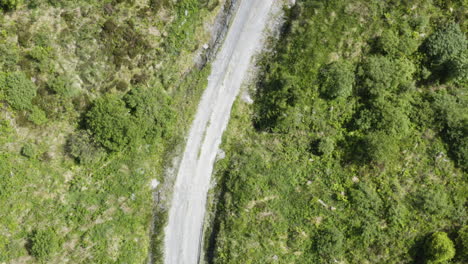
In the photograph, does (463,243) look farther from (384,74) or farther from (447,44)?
(447,44)

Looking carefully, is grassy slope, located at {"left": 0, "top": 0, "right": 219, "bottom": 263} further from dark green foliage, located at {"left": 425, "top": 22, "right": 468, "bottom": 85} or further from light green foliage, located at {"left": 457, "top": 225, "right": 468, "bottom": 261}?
light green foliage, located at {"left": 457, "top": 225, "right": 468, "bottom": 261}

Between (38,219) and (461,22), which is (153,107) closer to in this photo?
(38,219)

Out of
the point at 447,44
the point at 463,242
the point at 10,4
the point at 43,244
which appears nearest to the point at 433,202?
the point at 463,242

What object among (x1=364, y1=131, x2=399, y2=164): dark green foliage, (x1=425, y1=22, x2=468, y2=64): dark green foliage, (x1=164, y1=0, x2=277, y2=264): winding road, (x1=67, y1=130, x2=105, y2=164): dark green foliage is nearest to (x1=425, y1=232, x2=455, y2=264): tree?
(x1=364, y1=131, x2=399, y2=164): dark green foliage

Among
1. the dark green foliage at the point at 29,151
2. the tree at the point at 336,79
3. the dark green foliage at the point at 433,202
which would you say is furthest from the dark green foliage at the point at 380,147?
the dark green foliage at the point at 29,151

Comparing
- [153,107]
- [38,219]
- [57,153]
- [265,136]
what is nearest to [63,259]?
[38,219]

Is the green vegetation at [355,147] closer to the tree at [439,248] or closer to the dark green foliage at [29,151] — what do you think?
the tree at [439,248]
